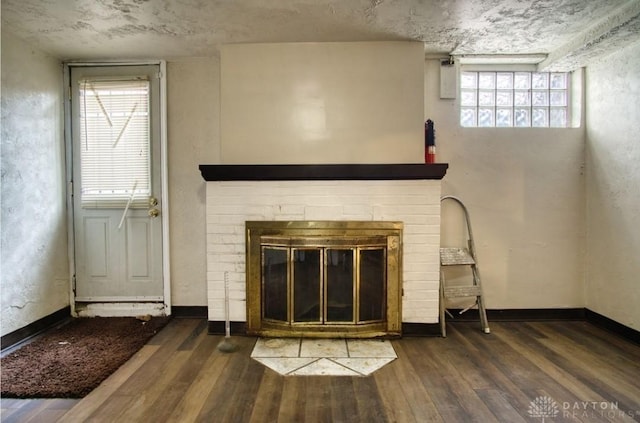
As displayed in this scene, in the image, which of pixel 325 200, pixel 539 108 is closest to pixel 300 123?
pixel 325 200

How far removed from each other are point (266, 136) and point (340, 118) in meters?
0.62

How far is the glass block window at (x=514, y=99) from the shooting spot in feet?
10.5

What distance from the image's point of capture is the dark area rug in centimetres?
204

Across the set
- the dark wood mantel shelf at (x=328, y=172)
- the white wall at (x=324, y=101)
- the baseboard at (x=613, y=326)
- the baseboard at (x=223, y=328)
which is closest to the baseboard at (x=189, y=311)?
the baseboard at (x=223, y=328)

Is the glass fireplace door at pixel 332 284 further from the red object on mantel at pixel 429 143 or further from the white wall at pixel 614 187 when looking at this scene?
the white wall at pixel 614 187

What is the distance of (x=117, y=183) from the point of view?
3.20 meters

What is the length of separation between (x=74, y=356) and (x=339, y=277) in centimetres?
194

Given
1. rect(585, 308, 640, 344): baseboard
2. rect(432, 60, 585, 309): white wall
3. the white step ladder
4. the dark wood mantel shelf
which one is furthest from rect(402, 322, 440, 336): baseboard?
rect(585, 308, 640, 344): baseboard

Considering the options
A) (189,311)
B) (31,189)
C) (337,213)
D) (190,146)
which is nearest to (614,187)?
(337,213)

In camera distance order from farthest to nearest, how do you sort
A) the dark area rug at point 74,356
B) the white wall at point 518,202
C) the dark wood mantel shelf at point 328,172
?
1. the white wall at point 518,202
2. the dark wood mantel shelf at point 328,172
3. the dark area rug at point 74,356

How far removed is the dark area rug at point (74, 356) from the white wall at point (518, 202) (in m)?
2.71

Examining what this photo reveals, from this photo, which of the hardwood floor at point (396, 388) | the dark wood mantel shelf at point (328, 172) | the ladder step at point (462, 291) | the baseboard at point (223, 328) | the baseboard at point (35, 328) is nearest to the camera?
the hardwood floor at point (396, 388)

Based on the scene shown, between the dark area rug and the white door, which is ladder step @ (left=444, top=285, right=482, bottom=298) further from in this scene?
the white door

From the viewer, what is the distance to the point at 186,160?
10.5 ft
